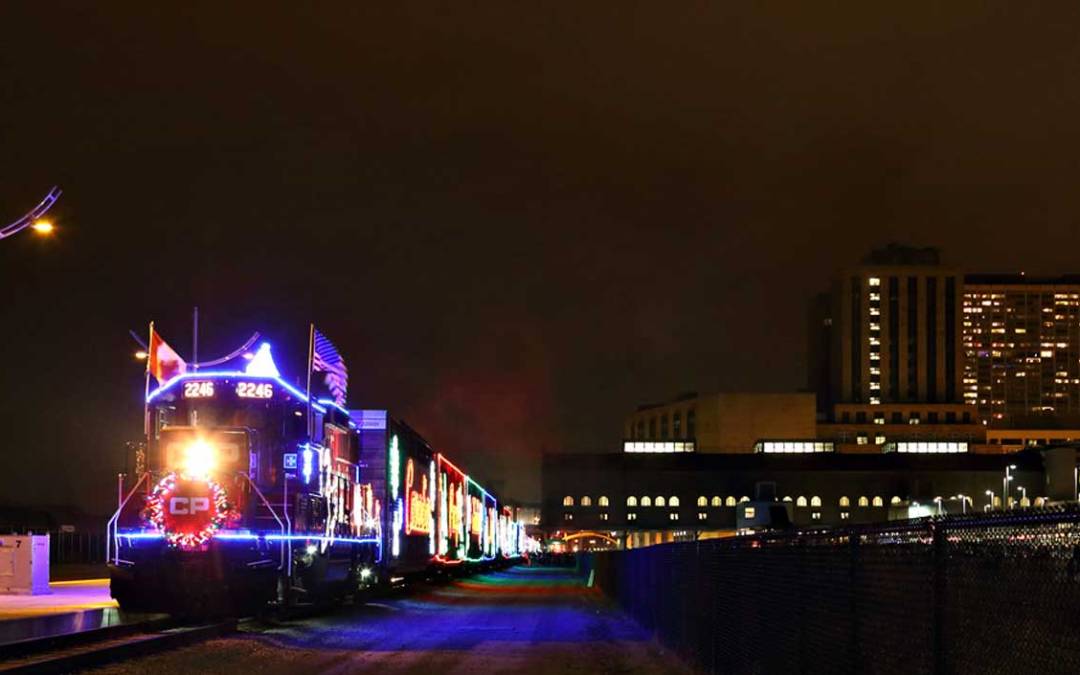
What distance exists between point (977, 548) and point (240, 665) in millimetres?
13807

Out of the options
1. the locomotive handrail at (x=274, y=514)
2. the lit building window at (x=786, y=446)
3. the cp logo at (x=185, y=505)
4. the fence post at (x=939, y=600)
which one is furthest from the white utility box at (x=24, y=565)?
the lit building window at (x=786, y=446)

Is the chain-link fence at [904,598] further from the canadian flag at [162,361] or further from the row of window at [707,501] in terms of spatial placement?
the row of window at [707,501]

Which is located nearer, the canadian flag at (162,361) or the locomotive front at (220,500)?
the locomotive front at (220,500)

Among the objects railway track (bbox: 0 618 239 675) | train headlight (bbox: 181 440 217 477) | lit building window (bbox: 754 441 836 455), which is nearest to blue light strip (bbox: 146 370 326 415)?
train headlight (bbox: 181 440 217 477)

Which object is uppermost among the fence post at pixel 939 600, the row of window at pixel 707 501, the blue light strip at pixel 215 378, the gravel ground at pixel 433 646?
the blue light strip at pixel 215 378

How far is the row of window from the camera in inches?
6590

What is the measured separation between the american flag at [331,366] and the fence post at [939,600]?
19.9 meters

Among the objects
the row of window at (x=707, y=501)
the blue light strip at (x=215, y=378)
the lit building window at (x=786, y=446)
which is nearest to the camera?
the blue light strip at (x=215, y=378)

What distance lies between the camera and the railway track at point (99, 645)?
17.2m

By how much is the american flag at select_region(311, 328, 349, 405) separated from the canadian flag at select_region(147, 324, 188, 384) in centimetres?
250

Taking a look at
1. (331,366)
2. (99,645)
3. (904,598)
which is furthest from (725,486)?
(904,598)

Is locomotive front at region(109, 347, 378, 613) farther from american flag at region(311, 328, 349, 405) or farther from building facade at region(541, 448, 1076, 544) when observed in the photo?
building facade at region(541, 448, 1076, 544)

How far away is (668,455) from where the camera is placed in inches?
6796

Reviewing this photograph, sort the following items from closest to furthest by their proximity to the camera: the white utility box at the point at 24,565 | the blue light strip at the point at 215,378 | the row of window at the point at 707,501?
1. the blue light strip at the point at 215,378
2. the white utility box at the point at 24,565
3. the row of window at the point at 707,501
